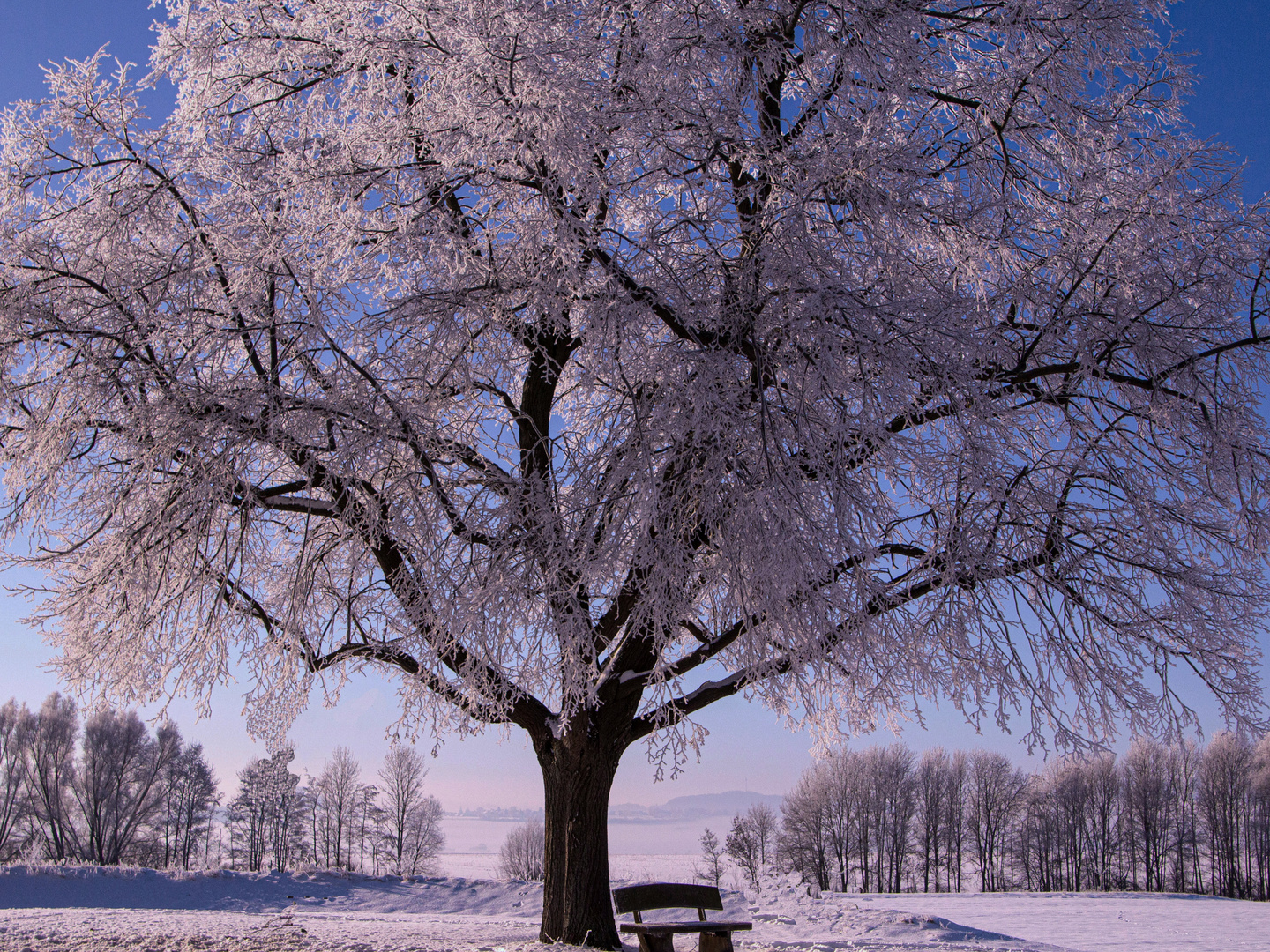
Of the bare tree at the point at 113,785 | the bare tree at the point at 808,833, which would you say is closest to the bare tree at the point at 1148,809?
the bare tree at the point at 808,833

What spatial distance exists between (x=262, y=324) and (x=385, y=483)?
168cm

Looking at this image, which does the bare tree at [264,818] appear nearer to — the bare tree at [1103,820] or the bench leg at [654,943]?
the bench leg at [654,943]

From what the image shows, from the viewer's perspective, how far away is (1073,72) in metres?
6.66

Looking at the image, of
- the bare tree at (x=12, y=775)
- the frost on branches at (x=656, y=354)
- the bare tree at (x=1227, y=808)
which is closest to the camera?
the frost on branches at (x=656, y=354)

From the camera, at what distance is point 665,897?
761 centimetres

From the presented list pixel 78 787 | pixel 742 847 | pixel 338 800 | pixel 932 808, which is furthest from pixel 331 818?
pixel 932 808

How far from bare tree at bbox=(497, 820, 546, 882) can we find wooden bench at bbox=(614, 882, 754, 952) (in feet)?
167

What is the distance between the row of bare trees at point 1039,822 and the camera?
46.5 m

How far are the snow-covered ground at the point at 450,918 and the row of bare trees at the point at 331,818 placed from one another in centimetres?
2433

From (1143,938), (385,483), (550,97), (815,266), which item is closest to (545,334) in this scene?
(385,483)

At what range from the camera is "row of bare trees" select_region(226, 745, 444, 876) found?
44.3 meters

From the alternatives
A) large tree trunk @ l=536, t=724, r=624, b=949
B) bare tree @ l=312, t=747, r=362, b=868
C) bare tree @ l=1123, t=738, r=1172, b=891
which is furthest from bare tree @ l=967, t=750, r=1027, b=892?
large tree trunk @ l=536, t=724, r=624, b=949

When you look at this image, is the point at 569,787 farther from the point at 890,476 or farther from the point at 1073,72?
the point at 1073,72

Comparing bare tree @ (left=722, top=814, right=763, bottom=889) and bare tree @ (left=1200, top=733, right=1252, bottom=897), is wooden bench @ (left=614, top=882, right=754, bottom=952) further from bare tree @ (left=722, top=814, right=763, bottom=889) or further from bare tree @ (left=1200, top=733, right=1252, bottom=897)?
bare tree @ (left=1200, top=733, right=1252, bottom=897)
